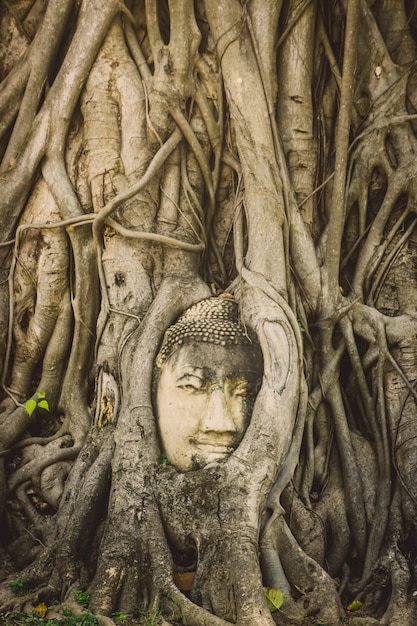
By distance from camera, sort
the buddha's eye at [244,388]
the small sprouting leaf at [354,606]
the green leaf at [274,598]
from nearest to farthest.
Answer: the green leaf at [274,598]
the small sprouting leaf at [354,606]
the buddha's eye at [244,388]

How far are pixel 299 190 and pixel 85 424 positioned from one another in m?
1.93

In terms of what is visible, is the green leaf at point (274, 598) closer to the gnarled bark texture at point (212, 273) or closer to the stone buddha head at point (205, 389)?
the gnarled bark texture at point (212, 273)

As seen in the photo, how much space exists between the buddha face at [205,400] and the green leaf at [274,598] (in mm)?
618

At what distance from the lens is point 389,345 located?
153 inches

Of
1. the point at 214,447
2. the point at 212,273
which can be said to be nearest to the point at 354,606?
the point at 214,447

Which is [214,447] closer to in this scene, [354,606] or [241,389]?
[241,389]

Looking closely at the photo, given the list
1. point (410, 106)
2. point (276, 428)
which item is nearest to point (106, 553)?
point (276, 428)

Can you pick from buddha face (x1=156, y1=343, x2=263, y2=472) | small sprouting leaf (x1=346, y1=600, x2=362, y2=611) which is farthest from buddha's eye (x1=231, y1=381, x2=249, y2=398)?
small sprouting leaf (x1=346, y1=600, x2=362, y2=611)

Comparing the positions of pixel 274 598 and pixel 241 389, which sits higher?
pixel 241 389

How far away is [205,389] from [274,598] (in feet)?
3.21

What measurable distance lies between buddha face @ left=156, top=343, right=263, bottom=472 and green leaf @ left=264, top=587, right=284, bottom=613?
62cm

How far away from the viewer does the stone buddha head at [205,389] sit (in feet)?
10.6

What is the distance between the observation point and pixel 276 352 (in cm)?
344

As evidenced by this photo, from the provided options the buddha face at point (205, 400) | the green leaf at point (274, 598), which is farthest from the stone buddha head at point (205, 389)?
the green leaf at point (274, 598)
